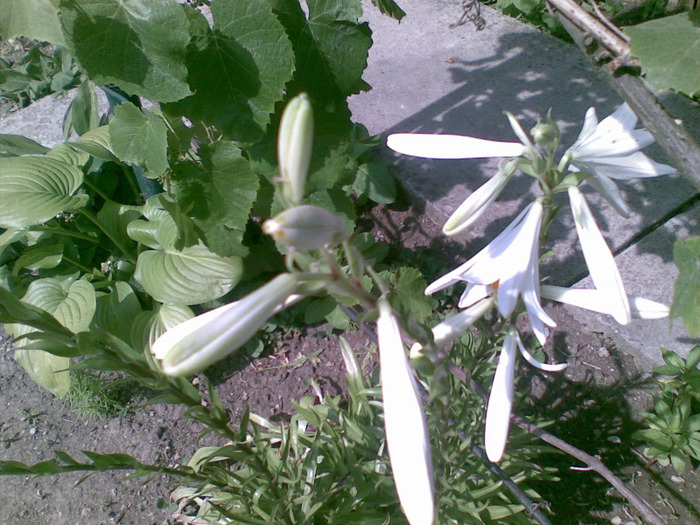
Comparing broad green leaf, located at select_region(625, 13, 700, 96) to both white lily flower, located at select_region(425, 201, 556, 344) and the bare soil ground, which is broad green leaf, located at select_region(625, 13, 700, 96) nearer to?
white lily flower, located at select_region(425, 201, 556, 344)

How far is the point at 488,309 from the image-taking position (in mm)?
715

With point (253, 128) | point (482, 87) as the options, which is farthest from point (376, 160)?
point (253, 128)

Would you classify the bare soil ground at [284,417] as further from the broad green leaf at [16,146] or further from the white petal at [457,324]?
the white petal at [457,324]

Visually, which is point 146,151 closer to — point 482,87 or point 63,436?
point 63,436

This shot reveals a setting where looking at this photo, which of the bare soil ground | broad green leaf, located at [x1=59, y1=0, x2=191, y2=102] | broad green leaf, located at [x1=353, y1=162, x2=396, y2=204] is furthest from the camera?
broad green leaf, located at [x1=353, y1=162, x2=396, y2=204]

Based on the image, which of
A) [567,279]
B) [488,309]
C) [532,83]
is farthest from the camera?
[532,83]

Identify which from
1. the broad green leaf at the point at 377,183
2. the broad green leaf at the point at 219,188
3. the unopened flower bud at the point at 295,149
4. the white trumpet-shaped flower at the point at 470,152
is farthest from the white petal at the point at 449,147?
the broad green leaf at the point at 377,183

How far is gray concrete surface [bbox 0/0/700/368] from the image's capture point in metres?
1.87

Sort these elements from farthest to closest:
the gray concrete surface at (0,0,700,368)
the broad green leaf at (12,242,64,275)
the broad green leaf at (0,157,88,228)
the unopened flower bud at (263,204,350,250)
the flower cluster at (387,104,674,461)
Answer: the broad green leaf at (12,242,64,275) < the gray concrete surface at (0,0,700,368) < the broad green leaf at (0,157,88,228) < the flower cluster at (387,104,674,461) < the unopened flower bud at (263,204,350,250)

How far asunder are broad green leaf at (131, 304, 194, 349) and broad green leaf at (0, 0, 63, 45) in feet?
3.23

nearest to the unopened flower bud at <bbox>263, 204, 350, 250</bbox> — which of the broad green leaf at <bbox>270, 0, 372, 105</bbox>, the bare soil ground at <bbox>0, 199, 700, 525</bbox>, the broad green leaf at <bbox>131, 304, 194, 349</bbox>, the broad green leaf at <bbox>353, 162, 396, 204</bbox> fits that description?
the broad green leaf at <bbox>270, 0, 372, 105</bbox>

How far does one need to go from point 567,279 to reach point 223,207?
1262mm

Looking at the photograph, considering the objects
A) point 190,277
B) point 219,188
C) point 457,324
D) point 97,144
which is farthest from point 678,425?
point 97,144

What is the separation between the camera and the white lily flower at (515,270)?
683 millimetres
